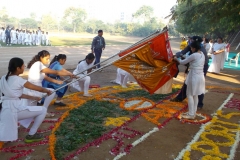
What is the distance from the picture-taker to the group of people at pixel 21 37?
1056 inches

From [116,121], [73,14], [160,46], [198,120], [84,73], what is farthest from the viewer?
[73,14]

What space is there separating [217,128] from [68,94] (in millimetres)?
4831

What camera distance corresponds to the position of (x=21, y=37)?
28656 mm

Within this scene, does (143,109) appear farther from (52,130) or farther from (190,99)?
(52,130)

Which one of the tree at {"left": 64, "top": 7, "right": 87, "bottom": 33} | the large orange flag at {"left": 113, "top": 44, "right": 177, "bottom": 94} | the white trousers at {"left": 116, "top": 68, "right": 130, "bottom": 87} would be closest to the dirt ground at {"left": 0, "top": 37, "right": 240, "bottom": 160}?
the large orange flag at {"left": 113, "top": 44, "right": 177, "bottom": 94}

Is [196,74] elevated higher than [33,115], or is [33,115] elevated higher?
[196,74]

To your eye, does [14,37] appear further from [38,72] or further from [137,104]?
[38,72]

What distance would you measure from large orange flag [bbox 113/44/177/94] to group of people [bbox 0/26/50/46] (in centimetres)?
A: 2283

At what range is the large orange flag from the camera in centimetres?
622

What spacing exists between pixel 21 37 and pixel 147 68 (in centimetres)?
2542

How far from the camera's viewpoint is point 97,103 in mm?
7445

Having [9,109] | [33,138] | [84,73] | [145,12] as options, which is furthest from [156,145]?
[145,12]

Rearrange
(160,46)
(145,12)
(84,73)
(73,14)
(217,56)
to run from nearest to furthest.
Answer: (160,46)
(84,73)
(217,56)
(73,14)
(145,12)

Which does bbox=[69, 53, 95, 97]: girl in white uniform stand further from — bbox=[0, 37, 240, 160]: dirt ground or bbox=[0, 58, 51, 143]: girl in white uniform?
bbox=[0, 58, 51, 143]: girl in white uniform
